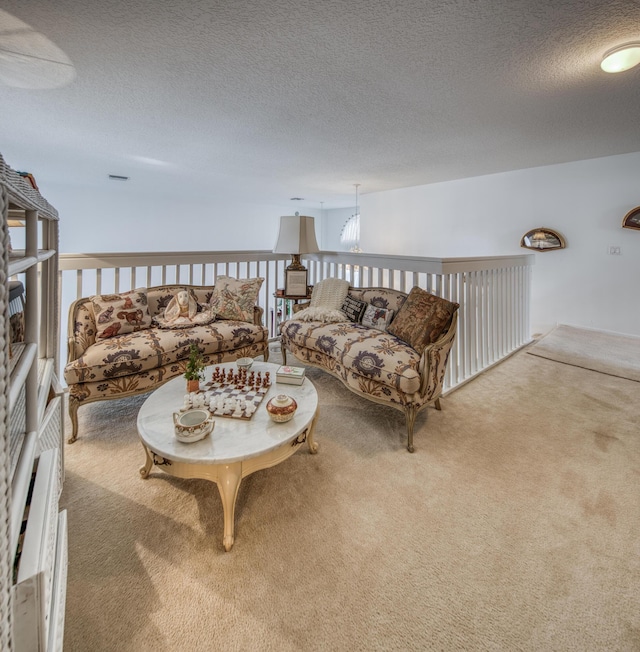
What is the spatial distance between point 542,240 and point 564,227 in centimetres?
29

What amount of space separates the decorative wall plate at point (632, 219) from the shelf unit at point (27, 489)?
5519 millimetres

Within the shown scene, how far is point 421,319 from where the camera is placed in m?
2.36

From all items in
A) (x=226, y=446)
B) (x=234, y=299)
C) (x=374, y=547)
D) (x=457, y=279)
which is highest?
(x=457, y=279)

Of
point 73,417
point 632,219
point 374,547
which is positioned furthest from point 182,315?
point 632,219

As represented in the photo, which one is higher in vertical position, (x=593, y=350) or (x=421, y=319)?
(x=421, y=319)

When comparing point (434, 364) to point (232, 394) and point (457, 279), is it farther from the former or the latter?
A: point (232, 394)

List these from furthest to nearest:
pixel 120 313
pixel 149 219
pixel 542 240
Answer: pixel 149 219, pixel 542 240, pixel 120 313

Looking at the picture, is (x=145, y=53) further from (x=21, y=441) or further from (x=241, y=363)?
(x=21, y=441)

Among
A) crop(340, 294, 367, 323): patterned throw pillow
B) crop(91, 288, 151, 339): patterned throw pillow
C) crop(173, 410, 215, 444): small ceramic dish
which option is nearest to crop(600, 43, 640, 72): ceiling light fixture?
crop(340, 294, 367, 323): patterned throw pillow

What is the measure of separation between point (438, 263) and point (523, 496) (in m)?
1.61

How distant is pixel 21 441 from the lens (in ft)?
3.26

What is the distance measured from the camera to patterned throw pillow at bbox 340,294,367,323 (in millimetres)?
3016

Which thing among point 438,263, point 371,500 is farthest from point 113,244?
point 371,500

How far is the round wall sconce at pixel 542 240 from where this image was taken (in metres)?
4.61
